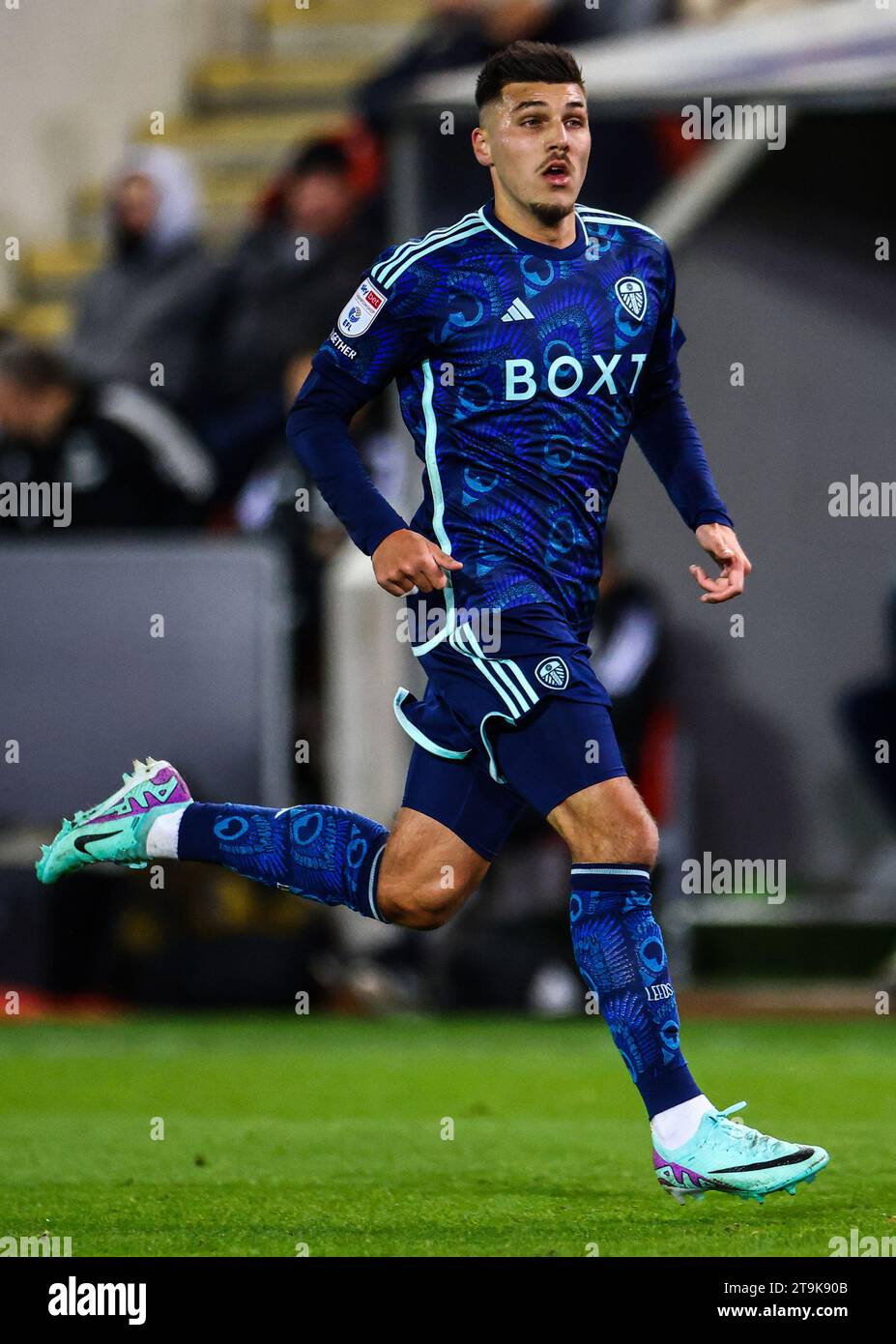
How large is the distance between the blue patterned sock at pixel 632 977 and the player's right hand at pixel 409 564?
65cm

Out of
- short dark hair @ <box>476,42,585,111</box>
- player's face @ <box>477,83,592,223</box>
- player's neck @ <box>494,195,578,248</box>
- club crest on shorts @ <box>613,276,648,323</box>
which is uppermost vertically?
short dark hair @ <box>476,42,585,111</box>

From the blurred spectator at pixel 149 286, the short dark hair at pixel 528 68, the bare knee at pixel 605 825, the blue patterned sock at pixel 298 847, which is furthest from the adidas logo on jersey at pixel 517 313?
the blurred spectator at pixel 149 286

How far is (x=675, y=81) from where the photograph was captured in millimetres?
10578

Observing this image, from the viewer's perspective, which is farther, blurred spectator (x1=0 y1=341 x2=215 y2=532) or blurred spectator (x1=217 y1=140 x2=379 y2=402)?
blurred spectator (x1=217 y1=140 x2=379 y2=402)

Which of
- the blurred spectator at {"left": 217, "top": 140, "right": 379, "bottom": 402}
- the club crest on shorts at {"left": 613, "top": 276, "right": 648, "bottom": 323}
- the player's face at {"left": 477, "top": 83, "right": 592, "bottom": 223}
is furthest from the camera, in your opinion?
the blurred spectator at {"left": 217, "top": 140, "right": 379, "bottom": 402}

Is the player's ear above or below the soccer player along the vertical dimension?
above

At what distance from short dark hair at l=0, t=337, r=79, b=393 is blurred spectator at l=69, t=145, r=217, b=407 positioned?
61.7 inches

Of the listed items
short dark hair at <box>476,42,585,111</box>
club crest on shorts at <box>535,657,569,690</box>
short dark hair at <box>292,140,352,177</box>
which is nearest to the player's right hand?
club crest on shorts at <box>535,657,569,690</box>

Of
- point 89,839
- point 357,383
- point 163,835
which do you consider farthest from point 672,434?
point 89,839

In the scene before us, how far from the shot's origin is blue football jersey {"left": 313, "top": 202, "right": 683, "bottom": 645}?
5031 millimetres

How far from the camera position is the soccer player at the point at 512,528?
4.84 m

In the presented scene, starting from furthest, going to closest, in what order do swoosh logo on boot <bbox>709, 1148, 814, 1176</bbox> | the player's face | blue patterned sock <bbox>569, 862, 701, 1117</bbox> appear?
the player's face
blue patterned sock <bbox>569, 862, 701, 1117</bbox>
swoosh logo on boot <bbox>709, 1148, 814, 1176</bbox>

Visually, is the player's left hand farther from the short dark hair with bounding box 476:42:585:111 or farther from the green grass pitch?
the green grass pitch

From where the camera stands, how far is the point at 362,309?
5.09m
